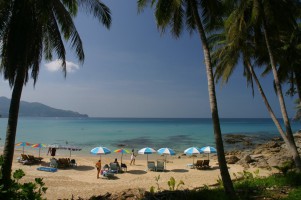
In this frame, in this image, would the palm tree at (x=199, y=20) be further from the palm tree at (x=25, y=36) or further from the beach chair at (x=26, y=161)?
the beach chair at (x=26, y=161)

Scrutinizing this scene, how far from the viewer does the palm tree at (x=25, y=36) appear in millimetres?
7306

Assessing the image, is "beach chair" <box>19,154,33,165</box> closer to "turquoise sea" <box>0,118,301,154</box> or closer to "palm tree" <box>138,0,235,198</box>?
"turquoise sea" <box>0,118,301,154</box>

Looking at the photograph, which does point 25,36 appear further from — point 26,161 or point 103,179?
point 26,161

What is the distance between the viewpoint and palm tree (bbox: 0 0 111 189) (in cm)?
731

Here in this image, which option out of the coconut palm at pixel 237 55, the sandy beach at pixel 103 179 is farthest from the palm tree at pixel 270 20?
the sandy beach at pixel 103 179

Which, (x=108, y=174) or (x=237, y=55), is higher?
(x=237, y=55)

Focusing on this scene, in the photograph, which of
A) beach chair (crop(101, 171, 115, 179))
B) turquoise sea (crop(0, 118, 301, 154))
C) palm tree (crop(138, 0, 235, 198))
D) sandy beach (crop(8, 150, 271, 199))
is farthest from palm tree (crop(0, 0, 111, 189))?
turquoise sea (crop(0, 118, 301, 154))

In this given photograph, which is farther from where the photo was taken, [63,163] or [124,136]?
[124,136]

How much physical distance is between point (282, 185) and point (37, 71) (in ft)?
34.3

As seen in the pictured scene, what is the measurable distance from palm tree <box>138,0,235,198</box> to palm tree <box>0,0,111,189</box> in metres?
2.49

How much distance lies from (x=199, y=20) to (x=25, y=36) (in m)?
5.98

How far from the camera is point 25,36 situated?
7.94 metres

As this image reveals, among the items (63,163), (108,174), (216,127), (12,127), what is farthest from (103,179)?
(216,127)

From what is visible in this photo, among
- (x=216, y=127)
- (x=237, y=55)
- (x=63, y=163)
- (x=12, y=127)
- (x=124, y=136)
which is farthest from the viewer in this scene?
(x=124, y=136)
